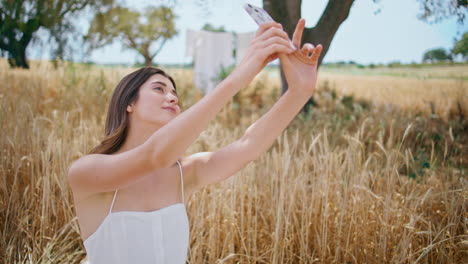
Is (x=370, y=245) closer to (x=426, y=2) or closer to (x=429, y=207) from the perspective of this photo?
(x=429, y=207)

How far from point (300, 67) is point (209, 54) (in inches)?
244

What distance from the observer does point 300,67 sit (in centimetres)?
117

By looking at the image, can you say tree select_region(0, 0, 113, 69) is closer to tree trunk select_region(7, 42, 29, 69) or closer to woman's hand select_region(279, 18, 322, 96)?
tree trunk select_region(7, 42, 29, 69)

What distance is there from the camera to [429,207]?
2035mm

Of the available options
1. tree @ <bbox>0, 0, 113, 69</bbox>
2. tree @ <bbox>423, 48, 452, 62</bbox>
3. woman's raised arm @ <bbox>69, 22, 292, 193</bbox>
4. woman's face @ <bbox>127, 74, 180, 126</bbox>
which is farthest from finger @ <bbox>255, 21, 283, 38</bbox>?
tree @ <bbox>0, 0, 113, 69</bbox>

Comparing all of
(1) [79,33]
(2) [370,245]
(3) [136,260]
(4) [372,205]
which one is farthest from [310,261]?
(1) [79,33]

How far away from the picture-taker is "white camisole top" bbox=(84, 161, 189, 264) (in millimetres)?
1211

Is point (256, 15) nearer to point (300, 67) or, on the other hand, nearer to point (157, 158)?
point (300, 67)

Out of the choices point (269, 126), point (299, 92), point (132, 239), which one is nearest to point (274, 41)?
point (299, 92)

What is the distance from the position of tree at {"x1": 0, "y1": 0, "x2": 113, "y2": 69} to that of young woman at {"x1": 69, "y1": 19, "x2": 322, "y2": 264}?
3794 millimetres

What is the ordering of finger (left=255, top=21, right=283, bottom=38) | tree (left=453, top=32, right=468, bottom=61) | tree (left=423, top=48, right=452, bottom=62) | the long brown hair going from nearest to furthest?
finger (left=255, top=21, right=283, bottom=38), the long brown hair, tree (left=453, top=32, right=468, bottom=61), tree (left=423, top=48, right=452, bottom=62)

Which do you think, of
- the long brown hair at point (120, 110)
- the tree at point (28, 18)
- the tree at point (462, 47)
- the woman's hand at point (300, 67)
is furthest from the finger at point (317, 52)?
the tree at point (28, 18)

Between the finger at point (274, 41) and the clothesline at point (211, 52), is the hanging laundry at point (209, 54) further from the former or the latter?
the finger at point (274, 41)

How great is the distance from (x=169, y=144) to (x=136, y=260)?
48 centimetres
